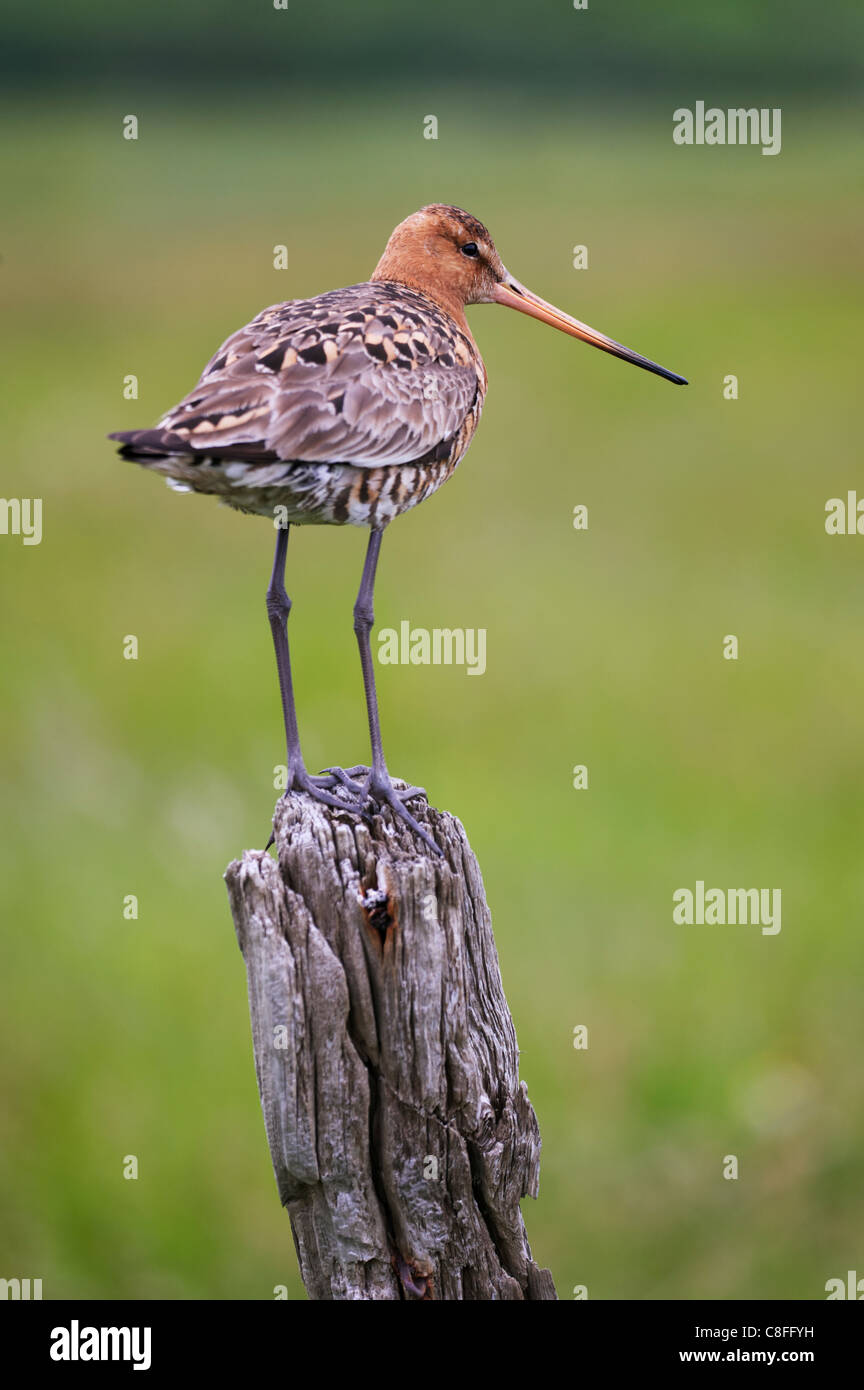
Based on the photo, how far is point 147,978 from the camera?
12781 millimetres

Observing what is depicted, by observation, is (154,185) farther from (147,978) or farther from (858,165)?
(147,978)

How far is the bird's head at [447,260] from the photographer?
731cm

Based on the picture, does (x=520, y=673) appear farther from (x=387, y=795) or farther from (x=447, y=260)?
(x=387, y=795)

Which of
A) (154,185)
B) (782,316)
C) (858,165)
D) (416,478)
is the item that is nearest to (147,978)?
(416,478)

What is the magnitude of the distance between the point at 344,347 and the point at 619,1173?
7.02 meters

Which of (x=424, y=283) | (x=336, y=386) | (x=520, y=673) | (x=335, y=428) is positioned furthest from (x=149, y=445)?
(x=520, y=673)

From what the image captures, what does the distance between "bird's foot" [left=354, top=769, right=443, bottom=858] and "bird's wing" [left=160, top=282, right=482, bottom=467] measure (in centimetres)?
125

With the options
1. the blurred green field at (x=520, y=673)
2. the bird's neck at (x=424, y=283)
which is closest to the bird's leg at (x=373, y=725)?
the bird's neck at (x=424, y=283)

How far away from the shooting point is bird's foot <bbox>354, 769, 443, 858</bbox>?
19.7 feet

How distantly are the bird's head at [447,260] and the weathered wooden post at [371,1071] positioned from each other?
10.0 ft

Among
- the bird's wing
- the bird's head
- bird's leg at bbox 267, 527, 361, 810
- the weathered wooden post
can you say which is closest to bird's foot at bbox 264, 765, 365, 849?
bird's leg at bbox 267, 527, 361, 810

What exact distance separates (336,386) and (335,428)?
239 millimetres

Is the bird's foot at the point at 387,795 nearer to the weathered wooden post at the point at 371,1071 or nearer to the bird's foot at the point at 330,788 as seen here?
the bird's foot at the point at 330,788

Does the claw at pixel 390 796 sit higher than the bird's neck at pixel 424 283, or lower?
lower
